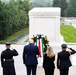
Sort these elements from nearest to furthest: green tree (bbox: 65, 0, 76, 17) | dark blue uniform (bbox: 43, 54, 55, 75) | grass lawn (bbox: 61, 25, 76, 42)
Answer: dark blue uniform (bbox: 43, 54, 55, 75) < grass lawn (bbox: 61, 25, 76, 42) < green tree (bbox: 65, 0, 76, 17)

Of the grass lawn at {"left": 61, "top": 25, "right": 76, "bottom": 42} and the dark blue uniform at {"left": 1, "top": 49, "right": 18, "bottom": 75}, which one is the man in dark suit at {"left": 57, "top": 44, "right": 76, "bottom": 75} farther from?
the grass lawn at {"left": 61, "top": 25, "right": 76, "bottom": 42}

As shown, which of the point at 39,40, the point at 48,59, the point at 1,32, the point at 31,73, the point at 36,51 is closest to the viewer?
the point at 48,59

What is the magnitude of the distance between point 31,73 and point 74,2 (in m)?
76.3

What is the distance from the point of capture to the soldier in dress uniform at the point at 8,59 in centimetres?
992

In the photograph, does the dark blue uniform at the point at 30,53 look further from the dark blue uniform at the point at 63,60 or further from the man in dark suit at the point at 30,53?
the dark blue uniform at the point at 63,60

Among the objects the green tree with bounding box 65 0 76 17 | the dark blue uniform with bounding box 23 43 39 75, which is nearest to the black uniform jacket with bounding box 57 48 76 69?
the dark blue uniform with bounding box 23 43 39 75

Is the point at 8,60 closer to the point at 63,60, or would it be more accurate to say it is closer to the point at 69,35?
the point at 63,60

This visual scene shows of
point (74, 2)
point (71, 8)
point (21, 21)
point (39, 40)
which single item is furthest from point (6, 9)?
point (74, 2)

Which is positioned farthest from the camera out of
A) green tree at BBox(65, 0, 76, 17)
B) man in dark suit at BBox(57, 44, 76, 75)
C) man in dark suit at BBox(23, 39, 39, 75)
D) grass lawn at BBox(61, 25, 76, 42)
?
green tree at BBox(65, 0, 76, 17)

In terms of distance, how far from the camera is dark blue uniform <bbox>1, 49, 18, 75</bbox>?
32.6ft

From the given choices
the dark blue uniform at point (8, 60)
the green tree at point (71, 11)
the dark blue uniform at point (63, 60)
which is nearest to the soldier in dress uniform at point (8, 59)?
the dark blue uniform at point (8, 60)

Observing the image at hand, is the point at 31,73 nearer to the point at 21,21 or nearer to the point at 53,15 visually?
the point at 53,15

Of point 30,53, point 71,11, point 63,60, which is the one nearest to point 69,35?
point 30,53

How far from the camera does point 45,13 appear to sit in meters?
17.2
